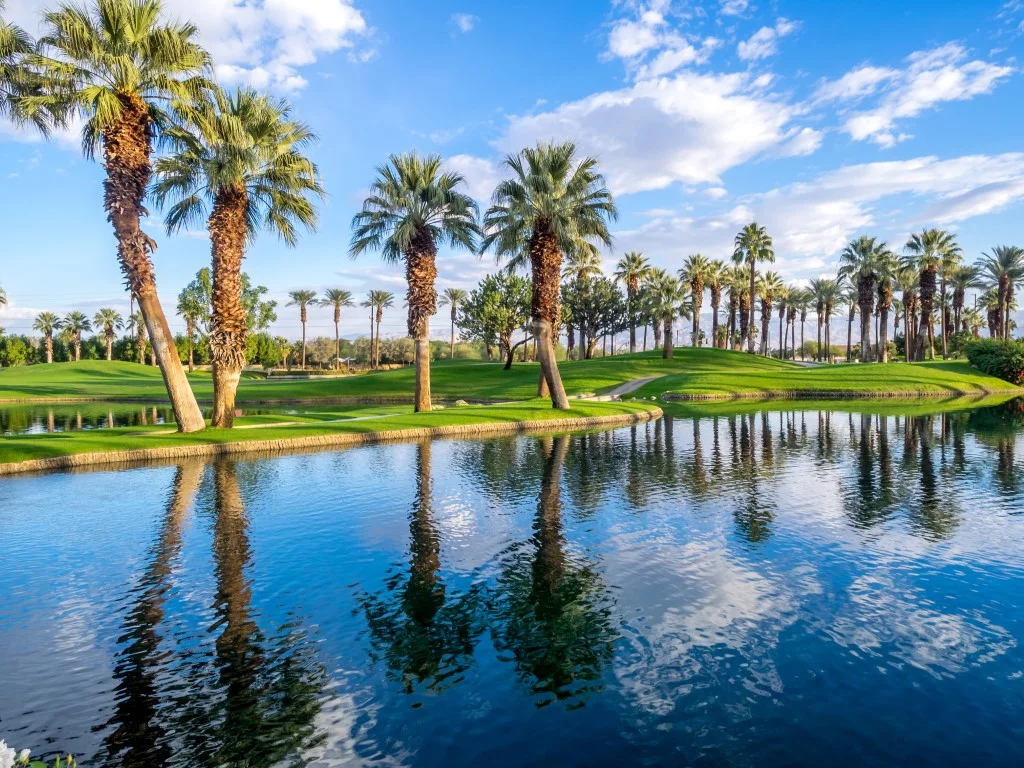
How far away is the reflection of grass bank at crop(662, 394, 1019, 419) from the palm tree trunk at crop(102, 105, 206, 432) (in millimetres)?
32237

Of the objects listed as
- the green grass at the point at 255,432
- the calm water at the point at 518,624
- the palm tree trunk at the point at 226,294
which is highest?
the palm tree trunk at the point at 226,294

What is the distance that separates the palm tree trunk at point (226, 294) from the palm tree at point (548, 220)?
16.0 meters

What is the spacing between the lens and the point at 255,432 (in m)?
30.0

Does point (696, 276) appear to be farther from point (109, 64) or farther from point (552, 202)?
point (109, 64)

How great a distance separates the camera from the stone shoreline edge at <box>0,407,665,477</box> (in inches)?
952

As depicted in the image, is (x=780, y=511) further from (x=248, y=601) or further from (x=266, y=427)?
(x=266, y=427)

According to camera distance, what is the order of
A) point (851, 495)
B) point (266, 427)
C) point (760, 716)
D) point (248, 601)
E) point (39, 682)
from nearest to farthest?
1. point (760, 716)
2. point (39, 682)
3. point (248, 601)
4. point (851, 495)
5. point (266, 427)

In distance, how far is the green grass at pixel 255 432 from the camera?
25.0 m

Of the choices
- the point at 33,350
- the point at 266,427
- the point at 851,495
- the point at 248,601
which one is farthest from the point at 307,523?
the point at 33,350

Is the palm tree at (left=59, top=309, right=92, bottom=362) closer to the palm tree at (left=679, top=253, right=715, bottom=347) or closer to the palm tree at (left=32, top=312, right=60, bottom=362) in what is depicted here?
the palm tree at (left=32, top=312, right=60, bottom=362)

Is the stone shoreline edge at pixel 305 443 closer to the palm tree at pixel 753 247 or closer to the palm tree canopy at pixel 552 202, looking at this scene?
the palm tree canopy at pixel 552 202

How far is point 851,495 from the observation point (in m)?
18.4

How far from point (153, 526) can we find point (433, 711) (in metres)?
11.6

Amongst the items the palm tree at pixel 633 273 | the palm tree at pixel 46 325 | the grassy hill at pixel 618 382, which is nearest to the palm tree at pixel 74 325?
the palm tree at pixel 46 325
